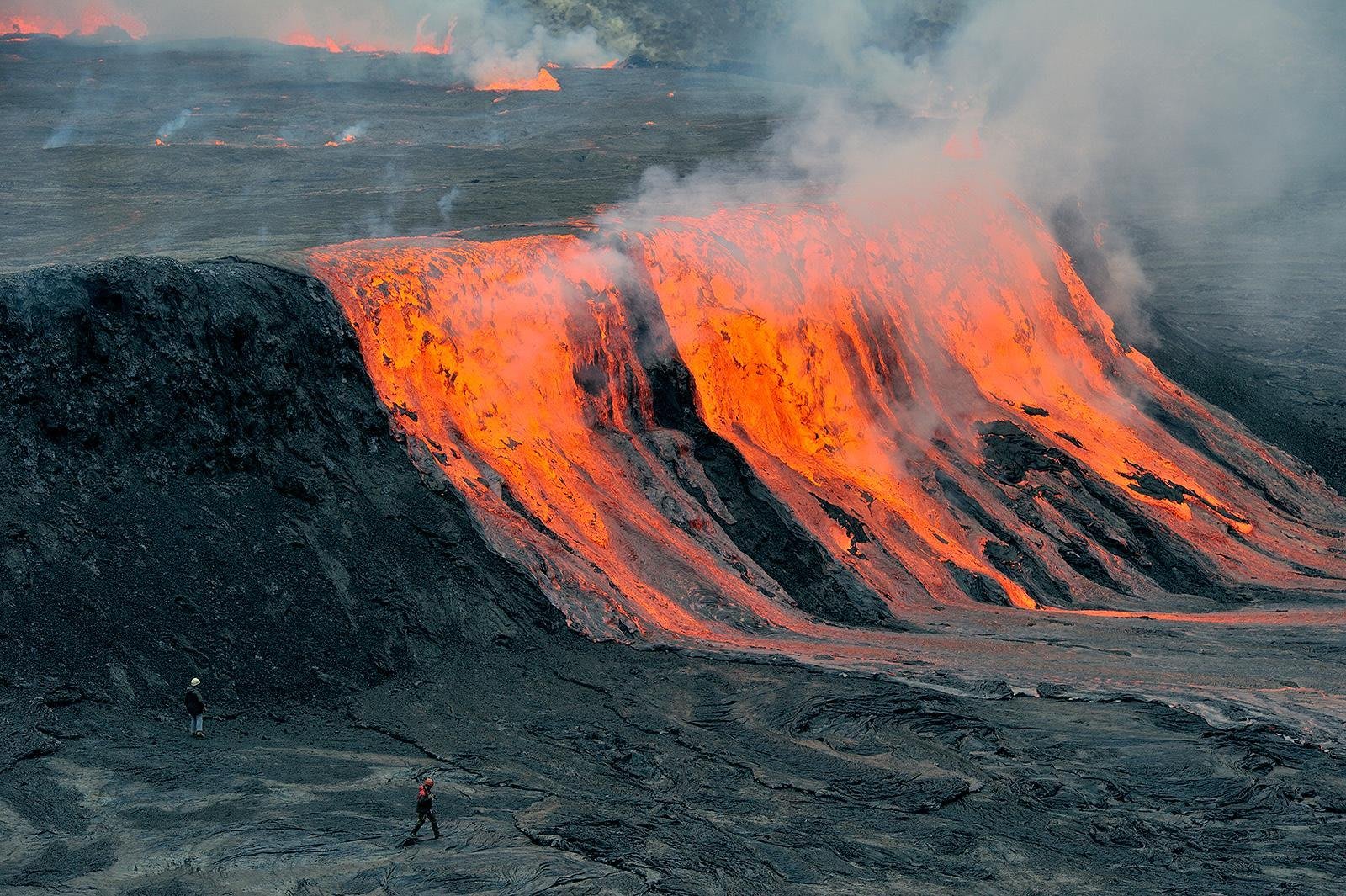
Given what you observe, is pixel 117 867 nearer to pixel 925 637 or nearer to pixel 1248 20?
pixel 925 637

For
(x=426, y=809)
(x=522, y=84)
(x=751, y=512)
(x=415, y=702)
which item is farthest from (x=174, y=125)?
(x=426, y=809)

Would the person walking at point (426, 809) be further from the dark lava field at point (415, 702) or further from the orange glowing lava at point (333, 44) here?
the orange glowing lava at point (333, 44)

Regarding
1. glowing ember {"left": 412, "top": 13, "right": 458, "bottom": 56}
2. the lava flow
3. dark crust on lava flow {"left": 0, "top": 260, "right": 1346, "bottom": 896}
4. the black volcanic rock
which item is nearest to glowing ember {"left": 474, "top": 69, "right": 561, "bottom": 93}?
glowing ember {"left": 412, "top": 13, "right": 458, "bottom": 56}

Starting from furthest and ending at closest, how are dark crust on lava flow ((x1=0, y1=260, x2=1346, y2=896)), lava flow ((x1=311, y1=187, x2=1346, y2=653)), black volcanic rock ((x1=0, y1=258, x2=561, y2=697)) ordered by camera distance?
lava flow ((x1=311, y1=187, x2=1346, y2=653))
black volcanic rock ((x1=0, y1=258, x2=561, y2=697))
dark crust on lava flow ((x1=0, y1=260, x2=1346, y2=896))

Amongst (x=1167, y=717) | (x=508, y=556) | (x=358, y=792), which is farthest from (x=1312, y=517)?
(x=358, y=792)

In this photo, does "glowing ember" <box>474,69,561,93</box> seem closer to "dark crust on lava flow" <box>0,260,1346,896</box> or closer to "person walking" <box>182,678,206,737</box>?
"dark crust on lava flow" <box>0,260,1346,896</box>

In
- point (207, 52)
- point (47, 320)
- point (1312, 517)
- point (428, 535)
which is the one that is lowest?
point (1312, 517)

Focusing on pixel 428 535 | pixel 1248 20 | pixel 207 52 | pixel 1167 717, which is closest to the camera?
pixel 1167 717

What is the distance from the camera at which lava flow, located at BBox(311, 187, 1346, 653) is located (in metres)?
28.0

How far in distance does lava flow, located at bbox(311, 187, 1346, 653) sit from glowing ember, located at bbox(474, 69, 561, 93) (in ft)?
118

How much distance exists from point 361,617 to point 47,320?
24.4ft

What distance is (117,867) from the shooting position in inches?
581

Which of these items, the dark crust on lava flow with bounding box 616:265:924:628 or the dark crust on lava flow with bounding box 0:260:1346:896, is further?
the dark crust on lava flow with bounding box 616:265:924:628

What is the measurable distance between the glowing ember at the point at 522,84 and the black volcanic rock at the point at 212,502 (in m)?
52.5
